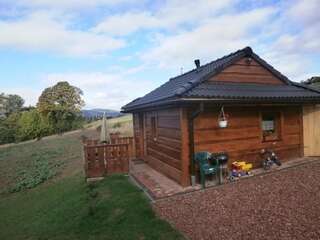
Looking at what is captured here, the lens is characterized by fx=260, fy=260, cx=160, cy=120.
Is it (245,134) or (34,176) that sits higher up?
(245,134)

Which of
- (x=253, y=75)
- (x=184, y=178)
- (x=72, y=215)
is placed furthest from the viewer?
(x=253, y=75)

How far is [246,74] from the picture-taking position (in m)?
9.41

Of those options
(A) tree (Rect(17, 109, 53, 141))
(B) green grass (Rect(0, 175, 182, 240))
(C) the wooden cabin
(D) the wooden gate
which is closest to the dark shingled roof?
(C) the wooden cabin

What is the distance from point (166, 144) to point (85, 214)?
3.66 meters

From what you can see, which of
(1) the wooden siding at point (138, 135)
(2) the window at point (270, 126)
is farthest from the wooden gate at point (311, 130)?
(1) the wooden siding at point (138, 135)

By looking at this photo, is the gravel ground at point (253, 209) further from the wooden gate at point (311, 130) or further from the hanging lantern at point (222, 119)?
the wooden gate at point (311, 130)

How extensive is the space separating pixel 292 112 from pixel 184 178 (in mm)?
5310

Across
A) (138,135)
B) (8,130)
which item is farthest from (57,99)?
(138,135)

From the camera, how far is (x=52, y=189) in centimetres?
1017

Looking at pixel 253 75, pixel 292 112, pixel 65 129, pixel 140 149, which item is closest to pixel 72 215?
pixel 140 149

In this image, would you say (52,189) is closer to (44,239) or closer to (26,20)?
(44,239)

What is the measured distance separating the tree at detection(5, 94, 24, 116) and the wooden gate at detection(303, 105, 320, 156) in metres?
62.6

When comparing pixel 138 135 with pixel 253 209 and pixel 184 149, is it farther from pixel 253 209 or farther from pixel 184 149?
pixel 253 209

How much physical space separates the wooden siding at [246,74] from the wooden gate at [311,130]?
1.71 meters
